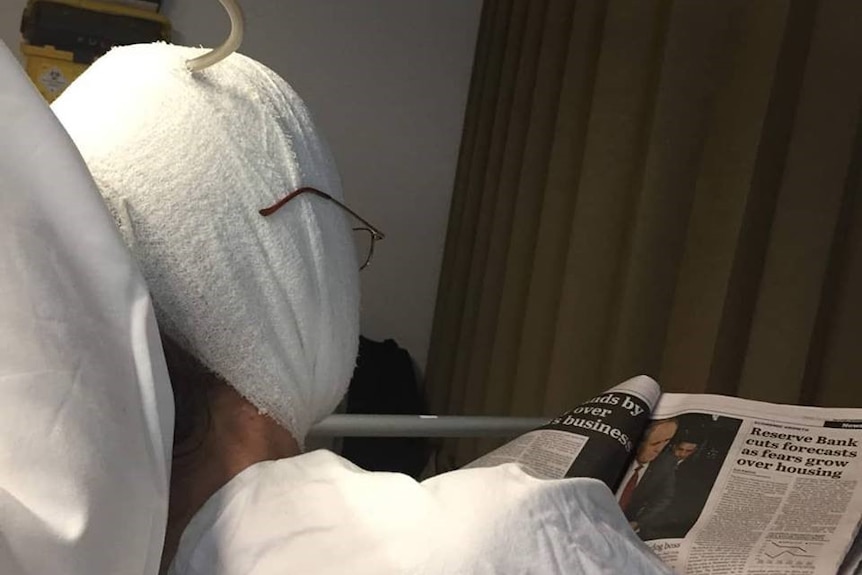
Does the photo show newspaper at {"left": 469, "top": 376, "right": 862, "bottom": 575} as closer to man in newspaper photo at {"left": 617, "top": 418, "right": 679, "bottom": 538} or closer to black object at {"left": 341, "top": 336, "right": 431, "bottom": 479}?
man in newspaper photo at {"left": 617, "top": 418, "right": 679, "bottom": 538}

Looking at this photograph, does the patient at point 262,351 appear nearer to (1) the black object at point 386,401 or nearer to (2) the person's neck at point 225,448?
(2) the person's neck at point 225,448

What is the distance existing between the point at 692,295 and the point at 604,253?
25cm

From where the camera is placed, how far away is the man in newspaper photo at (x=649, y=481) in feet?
2.41

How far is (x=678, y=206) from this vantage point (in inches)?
49.3

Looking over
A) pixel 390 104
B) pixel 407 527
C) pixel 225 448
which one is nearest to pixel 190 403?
pixel 225 448

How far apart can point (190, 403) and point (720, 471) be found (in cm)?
43

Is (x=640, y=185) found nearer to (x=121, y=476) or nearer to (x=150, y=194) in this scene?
(x=150, y=194)

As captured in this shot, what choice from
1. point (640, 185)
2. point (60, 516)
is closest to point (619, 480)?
point (60, 516)

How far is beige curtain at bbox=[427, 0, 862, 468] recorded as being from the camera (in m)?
0.99

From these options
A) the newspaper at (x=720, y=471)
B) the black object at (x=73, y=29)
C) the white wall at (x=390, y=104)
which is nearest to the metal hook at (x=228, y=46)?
the newspaper at (x=720, y=471)

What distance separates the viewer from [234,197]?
1.96 feet

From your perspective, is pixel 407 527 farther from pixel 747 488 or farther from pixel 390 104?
pixel 390 104

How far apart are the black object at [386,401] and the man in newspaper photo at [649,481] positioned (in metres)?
1.35

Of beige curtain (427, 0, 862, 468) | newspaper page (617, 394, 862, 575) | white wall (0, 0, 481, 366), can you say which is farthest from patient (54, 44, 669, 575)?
white wall (0, 0, 481, 366)
